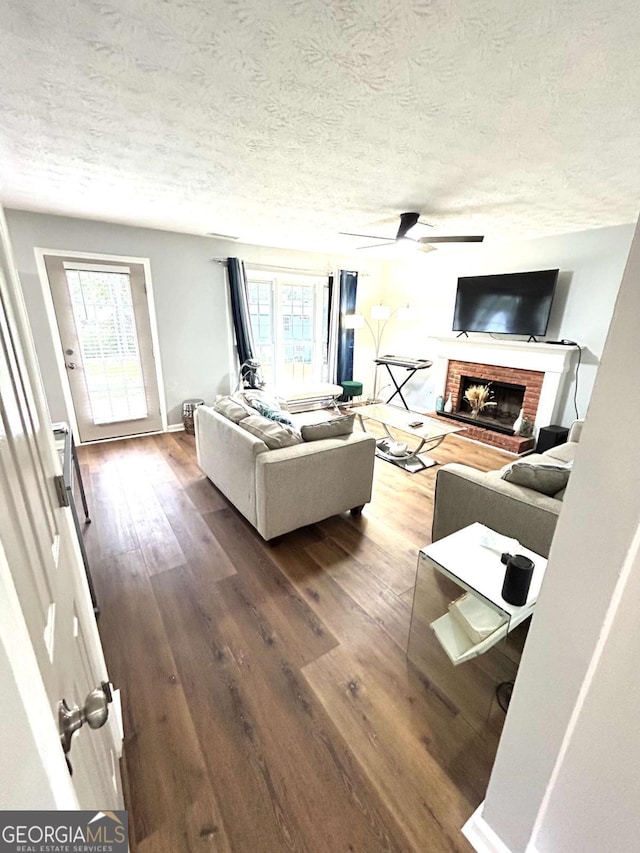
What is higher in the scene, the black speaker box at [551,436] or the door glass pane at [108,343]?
the door glass pane at [108,343]

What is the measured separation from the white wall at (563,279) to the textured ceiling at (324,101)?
0.94m

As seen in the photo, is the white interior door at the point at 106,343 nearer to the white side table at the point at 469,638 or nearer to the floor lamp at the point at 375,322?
the floor lamp at the point at 375,322

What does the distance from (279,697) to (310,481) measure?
1.17 m

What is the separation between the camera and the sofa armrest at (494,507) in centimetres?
171

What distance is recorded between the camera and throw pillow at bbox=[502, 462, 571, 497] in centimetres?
179

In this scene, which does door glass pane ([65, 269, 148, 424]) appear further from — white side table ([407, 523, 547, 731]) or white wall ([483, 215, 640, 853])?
white wall ([483, 215, 640, 853])

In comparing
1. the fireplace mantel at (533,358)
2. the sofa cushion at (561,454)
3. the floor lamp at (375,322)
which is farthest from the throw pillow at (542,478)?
the floor lamp at (375,322)

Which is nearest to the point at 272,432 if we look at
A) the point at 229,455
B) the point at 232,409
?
the point at 229,455

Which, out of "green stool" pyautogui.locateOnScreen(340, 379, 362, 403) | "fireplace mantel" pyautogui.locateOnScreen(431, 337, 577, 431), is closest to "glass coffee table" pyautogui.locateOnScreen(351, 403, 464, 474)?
"fireplace mantel" pyautogui.locateOnScreen(431, 337, 577, 431)

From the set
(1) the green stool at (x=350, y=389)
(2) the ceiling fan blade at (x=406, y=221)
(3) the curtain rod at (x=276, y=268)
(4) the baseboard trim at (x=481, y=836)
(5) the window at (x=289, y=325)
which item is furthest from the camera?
(1) the green stool at (x=350, y=389)

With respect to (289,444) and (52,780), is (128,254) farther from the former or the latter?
(52,780)

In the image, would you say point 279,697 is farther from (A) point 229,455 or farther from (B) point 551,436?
(B) point 551,436
